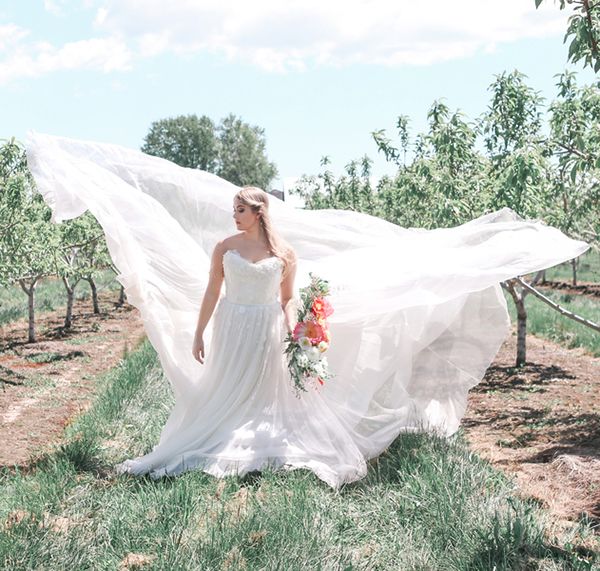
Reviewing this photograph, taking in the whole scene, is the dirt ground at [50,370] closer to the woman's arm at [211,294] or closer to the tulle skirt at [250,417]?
the tulle skirt at [250,417]

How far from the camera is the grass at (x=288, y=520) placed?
3.99 metres

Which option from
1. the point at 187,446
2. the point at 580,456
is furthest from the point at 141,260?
the point at 580,456

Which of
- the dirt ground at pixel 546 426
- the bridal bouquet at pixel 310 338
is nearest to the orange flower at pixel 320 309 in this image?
the bridal bouquet at pixel 310 338

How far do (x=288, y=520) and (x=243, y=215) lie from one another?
85.3 inches

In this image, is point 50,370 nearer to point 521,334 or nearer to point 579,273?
point 521,334

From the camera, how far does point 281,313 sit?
19.2 ft

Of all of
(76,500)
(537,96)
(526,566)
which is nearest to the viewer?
(526,566)

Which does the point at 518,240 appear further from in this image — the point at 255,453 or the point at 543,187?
the point at 543,187

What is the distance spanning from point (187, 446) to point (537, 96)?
710 cm

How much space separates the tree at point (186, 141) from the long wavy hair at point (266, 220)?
2708 inches

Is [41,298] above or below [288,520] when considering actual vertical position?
below

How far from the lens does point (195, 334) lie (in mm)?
5762

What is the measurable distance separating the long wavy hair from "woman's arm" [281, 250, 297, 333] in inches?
1.6

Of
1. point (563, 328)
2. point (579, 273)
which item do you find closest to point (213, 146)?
point (579, 273)
